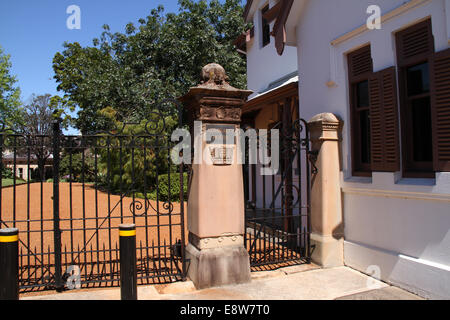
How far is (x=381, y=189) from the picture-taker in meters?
4.96

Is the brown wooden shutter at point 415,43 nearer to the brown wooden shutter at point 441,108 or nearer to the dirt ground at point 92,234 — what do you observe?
the brown wooden shutter at point 441,108

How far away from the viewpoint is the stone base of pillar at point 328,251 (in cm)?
559

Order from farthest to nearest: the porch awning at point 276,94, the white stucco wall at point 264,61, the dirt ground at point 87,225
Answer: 1. the white stucco wall at point 264,61
2. the porch awning at point 276,94
3. the dirt ground at point 87,225

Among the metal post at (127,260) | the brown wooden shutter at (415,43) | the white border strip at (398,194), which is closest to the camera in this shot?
the metal post at (127,260)

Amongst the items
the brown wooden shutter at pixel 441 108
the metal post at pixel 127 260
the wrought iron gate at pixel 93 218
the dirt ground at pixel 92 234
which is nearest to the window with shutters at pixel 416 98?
the brown wooden shutter at pixel 441 108

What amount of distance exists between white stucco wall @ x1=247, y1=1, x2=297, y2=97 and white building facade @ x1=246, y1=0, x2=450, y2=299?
454 cm

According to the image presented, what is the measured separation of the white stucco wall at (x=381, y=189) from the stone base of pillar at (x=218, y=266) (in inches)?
76.8

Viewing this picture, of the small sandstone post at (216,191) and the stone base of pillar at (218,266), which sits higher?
the small sandstone post at (216,191)

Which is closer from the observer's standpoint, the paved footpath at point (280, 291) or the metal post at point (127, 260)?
the metal post at point (127, 260)

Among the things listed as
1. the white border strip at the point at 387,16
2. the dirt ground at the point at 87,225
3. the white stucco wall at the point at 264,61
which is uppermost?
the white stucco wall at the point at 264,61

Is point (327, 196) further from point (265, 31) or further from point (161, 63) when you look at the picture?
point (161, 63)

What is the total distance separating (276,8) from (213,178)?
6.14 m

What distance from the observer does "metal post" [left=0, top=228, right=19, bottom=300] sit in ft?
10.3

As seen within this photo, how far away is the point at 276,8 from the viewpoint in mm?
8961
